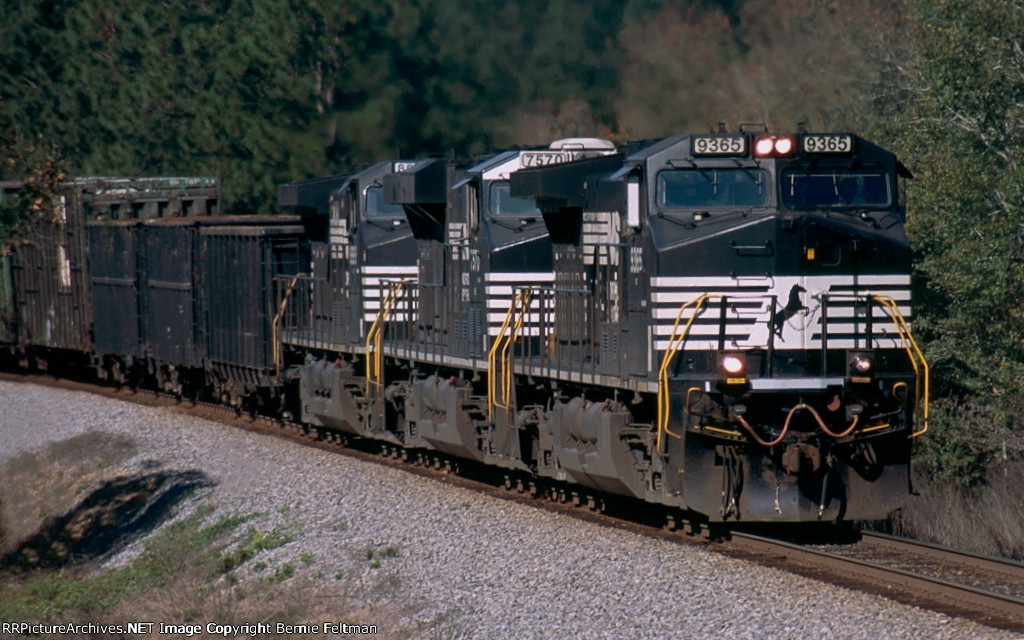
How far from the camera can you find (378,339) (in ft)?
54.2

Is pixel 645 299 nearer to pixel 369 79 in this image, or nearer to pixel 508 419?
pixel 508 419

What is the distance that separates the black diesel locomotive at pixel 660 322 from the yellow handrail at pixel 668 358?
1.1 inches

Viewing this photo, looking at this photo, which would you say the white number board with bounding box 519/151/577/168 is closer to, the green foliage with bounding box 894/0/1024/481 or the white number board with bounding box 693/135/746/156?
the white number board with bounding box 693/135/746/156

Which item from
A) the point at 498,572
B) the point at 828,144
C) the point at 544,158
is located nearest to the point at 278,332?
the point at 544,158

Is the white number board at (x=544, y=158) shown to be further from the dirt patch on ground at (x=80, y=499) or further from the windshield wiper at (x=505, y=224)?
the dirt patch on ground at (x=80, y=499)

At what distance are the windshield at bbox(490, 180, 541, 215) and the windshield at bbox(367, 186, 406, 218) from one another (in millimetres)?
3140

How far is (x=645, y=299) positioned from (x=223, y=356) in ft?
37.7

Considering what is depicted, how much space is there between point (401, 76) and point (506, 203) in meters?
18.7

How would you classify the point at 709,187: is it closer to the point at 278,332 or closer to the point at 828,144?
the point at 828,144

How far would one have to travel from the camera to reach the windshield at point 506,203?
14.4 meters

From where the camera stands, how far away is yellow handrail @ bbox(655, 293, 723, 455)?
1064 centimetres

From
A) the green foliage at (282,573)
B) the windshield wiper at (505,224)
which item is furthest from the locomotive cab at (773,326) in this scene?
the green foliage at (282,573)

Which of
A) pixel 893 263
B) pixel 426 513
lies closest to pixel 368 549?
pixel 426 513

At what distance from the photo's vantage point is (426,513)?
12.7m
